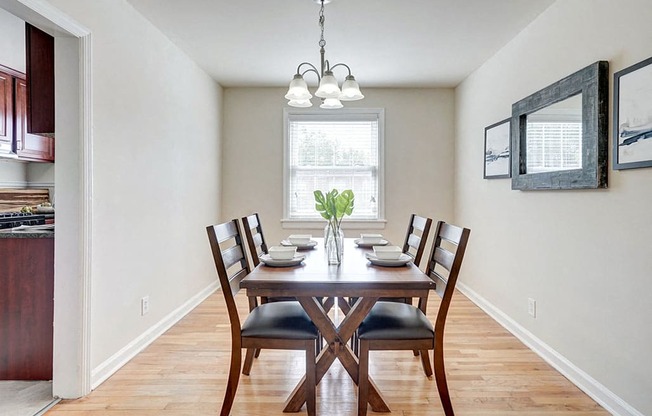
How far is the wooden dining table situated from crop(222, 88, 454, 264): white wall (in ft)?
9.00

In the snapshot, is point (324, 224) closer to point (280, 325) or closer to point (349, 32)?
point (349, 32)

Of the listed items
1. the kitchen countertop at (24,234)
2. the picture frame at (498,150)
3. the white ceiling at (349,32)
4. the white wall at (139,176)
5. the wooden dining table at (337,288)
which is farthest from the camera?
the picture frame at (498,150)

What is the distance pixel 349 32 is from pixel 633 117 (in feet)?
6.71

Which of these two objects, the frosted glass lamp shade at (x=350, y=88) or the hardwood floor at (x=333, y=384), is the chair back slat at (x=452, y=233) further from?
the frosted glass lamp shade at (x=350, y=88)

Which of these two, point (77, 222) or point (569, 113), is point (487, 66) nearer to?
point (569, 113)

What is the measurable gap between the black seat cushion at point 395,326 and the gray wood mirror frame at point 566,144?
1.23 metres

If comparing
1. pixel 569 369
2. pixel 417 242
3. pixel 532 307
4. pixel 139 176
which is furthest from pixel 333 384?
pixel 139 176

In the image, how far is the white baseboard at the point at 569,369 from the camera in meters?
2.03

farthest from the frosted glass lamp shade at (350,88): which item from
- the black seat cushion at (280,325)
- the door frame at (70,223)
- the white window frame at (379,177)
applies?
the white window frame at (379,177)

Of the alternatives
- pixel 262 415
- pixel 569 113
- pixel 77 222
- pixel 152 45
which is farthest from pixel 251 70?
pixel 262 415

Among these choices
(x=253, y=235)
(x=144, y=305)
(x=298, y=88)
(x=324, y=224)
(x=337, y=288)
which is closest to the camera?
(x=337, y=288)

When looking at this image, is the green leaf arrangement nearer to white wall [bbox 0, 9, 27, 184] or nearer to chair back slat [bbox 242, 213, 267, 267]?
chair back slat [bbox 242, 213, 267, 267]

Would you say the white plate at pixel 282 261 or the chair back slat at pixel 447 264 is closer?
the chair back slat at pixel 447 264

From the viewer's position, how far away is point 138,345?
281 cm
